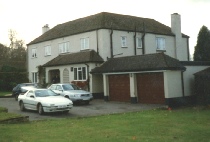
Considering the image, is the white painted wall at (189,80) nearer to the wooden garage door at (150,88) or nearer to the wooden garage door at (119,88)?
the wooden garage door at (150,88)

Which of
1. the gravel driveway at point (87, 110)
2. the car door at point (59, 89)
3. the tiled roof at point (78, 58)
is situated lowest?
the gravel driveway at point (87, 110)

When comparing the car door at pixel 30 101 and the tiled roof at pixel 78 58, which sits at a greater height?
the tiled roof at pixel 78 58

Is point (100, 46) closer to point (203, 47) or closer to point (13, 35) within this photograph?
point (203, 47)

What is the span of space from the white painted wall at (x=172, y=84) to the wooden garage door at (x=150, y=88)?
0.65m

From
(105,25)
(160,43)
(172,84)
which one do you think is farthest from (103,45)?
(172,84)

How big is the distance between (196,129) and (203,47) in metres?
27.7

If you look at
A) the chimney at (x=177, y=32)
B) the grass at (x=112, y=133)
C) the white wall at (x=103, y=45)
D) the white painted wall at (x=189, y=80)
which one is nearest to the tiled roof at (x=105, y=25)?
the white wall at (x=103, y=45)

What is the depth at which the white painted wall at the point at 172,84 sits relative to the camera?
20.2 meters

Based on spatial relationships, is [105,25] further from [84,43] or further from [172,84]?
[172,84]

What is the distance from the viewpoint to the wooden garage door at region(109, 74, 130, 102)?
77.7 feet

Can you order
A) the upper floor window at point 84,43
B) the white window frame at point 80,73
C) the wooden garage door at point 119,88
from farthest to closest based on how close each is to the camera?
the upper floor window at point 84,43
the white window frame at point 80,73
the wooden garage door at point 119,88

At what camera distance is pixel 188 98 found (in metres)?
21.8

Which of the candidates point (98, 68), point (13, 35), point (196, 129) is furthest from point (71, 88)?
point (13, 35)

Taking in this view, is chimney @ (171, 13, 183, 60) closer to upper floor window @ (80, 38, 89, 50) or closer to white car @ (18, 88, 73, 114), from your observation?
upper floor window @ (80, 38, 89, 50)
